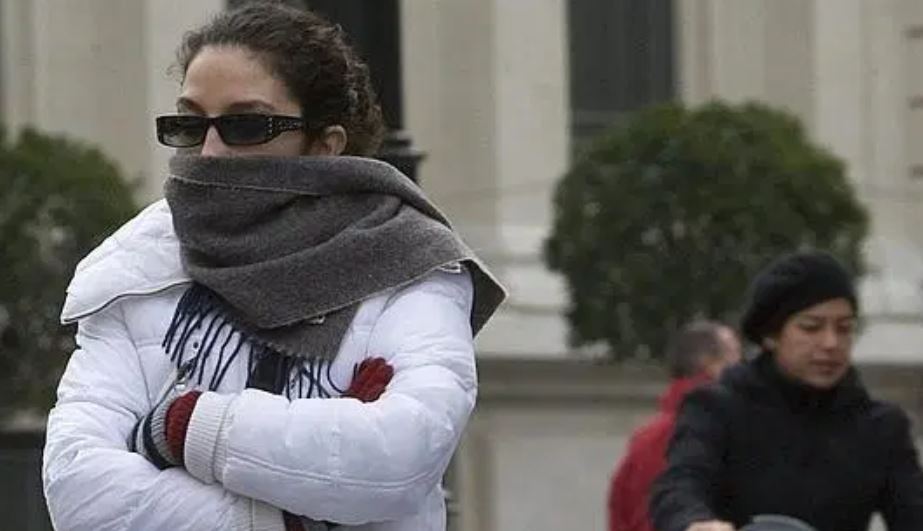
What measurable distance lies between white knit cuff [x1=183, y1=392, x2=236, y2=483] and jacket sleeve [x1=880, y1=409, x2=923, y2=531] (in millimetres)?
3152

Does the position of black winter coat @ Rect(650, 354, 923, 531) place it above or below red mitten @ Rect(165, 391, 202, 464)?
below

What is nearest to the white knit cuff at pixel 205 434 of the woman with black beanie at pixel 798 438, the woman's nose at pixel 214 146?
the woman's nose at pixel 214 146

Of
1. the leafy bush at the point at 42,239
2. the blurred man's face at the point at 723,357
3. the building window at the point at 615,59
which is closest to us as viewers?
the blurred man's face at the point at 723,357

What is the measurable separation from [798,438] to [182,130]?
10.0 ft

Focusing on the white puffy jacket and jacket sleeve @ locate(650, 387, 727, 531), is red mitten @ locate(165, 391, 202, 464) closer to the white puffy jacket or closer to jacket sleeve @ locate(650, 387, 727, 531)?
the white puffy jacket

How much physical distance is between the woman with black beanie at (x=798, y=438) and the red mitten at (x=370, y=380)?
9.16 ft

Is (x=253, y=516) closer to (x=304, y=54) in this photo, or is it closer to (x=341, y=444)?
(x=341, y=444)

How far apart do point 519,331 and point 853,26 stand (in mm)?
3128

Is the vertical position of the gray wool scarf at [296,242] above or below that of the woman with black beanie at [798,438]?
above

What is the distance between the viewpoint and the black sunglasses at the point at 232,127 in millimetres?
3217

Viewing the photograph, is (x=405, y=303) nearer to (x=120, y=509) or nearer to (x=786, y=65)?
(x=120, y=509)

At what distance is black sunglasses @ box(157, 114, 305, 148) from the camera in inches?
127

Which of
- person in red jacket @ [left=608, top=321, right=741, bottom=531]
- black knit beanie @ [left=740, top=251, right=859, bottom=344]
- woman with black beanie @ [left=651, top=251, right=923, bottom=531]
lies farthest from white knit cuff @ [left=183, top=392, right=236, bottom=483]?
person in red jacket @ [left=608, top=321, right=741, bottom=531]

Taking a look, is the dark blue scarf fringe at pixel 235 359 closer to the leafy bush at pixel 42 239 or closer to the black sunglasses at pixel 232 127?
the black sunglasses at pixel 232 127
